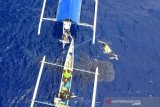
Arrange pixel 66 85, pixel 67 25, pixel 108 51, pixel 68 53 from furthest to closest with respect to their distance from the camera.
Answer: pixel 108 51 → pixel 67 25 → pixel 68 53 → pixel 66 85

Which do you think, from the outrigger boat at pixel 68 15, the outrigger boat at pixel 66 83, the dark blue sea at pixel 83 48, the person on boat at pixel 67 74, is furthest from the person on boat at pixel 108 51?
the person on boat at pixel 67 74

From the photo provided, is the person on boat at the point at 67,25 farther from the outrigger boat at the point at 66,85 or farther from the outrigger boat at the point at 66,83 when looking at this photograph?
the outrigger boat at the point at 66,83

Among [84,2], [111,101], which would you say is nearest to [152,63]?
[111,101]

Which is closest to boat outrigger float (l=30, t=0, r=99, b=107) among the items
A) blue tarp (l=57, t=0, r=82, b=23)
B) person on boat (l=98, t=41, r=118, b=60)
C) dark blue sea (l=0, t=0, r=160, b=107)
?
blue tarp (l=57, t=0, r=82, b=23)

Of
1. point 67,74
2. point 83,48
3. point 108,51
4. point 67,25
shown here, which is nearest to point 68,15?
point 67,25

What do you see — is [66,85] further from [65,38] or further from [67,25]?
[67,25]
